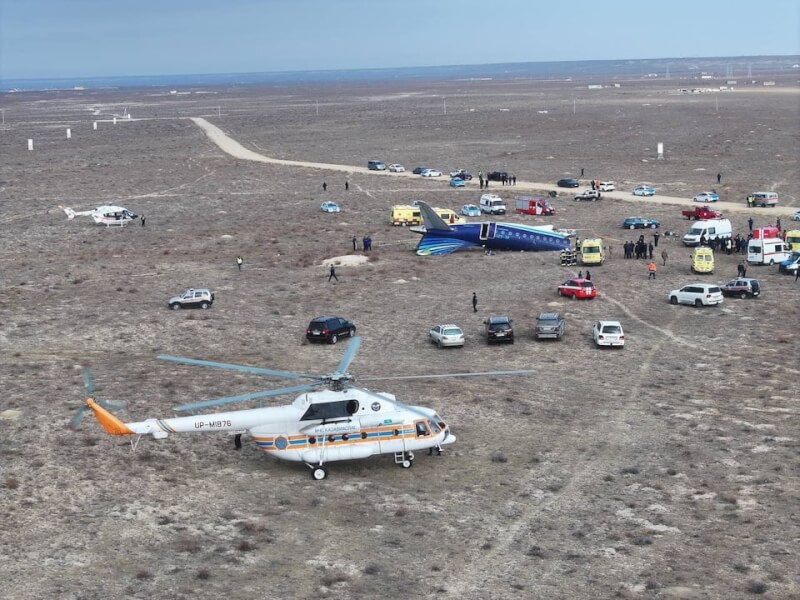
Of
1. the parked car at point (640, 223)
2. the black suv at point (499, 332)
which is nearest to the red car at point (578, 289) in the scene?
the black suv at point (499, 332)

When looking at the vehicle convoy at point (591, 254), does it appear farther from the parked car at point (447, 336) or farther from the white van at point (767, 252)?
the parked car at point (447, 336)

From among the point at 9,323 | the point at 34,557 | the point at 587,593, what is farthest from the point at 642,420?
the point at 9,323

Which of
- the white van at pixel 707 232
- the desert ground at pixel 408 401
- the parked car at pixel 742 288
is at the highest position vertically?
the white van at pixel 707 232

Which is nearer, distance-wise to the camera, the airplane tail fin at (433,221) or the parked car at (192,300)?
the parked car at (192,300)

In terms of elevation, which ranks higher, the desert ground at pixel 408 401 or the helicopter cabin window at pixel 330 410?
the helicopter cabin window at pixel 330 410

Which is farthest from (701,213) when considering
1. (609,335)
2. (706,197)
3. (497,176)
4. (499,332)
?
(499,332)

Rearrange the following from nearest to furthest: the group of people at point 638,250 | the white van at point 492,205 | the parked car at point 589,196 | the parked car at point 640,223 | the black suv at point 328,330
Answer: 1. the black suv at point 328,330
2. the group of people at point 638,250
3. the parked car at point 640,223
4. the white van at point 492,205
5. the parked car at point 589,196

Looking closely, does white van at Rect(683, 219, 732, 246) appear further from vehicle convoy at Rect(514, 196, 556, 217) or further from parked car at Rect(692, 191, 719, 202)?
parked car at Rect(692, 191, 719, 202)
